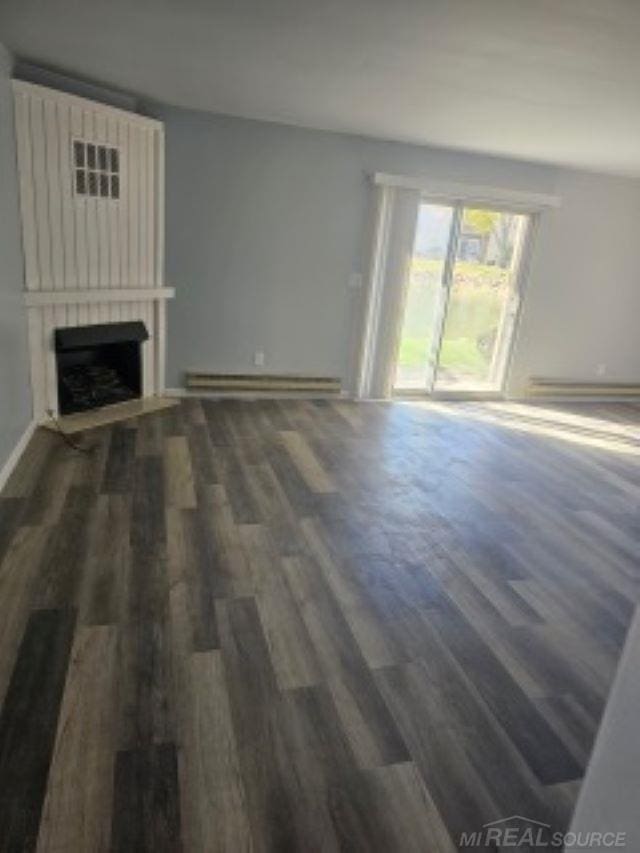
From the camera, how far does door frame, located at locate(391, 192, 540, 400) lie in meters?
5.68

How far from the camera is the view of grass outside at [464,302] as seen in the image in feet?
19.2

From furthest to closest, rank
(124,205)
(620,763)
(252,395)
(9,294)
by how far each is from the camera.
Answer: (252,395) → (124,205) → (9,294) → (620,763)

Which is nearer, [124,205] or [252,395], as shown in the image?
[124,205]

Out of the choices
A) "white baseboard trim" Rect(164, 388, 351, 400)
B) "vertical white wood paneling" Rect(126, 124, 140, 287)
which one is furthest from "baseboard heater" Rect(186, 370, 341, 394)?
"vertical white wood paneling" Rect(126, 124, 140, 287)

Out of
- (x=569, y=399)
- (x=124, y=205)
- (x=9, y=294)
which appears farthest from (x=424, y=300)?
(x=9, y=294)

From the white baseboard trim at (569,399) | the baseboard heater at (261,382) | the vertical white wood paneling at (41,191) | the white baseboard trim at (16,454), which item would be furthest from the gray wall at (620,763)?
the white baseboard trim at (569,399)

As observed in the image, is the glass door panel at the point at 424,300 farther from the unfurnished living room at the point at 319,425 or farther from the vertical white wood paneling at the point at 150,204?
the vertical white wood paneling at the point at 150,204

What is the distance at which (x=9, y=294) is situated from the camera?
342cm

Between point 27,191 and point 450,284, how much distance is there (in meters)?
3.91

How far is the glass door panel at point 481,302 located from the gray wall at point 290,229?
259mm

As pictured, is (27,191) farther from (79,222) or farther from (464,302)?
(464,302)

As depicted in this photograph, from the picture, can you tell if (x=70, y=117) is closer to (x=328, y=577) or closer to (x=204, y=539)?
(x=204, y=539)

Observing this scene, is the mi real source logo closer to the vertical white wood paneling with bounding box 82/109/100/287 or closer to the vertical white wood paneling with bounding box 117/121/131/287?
the vertical white wood paneling with bounding box 82/109/100/287

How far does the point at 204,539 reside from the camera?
→ 2977 mm
